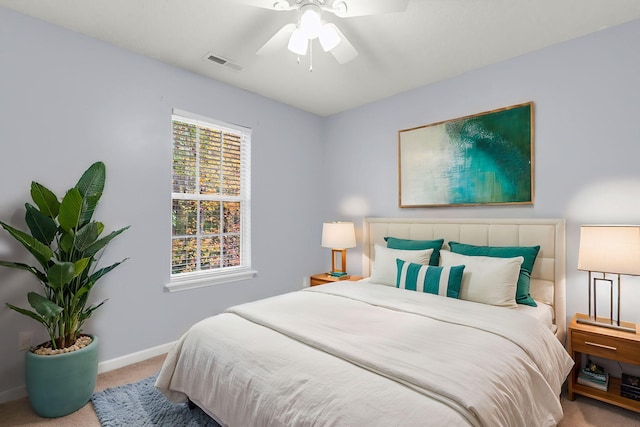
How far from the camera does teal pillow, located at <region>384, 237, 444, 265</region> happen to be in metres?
2.94

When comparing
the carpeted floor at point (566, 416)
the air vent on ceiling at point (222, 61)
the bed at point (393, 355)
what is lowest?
the carpeted floor at point (566, 416)

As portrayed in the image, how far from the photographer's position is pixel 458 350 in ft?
4.92

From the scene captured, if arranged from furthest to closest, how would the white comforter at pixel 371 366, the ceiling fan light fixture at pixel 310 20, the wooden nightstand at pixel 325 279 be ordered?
the wooden nightstand at pixel 325 279 < the ceiling fan light fixture at pixel 310 20 < the white comforter at pixel 371 366

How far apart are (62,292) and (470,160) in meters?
3.44

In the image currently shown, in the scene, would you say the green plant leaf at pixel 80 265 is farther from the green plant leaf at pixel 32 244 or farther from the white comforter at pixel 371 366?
the white comforter at pixel 371 366

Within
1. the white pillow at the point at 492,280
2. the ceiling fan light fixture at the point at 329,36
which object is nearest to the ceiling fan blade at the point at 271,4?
the ceiling fan light fixture at the point at 329,36

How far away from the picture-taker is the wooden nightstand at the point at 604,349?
1957mm

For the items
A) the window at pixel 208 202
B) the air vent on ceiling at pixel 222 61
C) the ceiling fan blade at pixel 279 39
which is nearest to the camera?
the ceiling fan blade at pixel 279 39

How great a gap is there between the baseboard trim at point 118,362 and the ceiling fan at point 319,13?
2.70 m

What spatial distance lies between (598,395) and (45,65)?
447 centimetres

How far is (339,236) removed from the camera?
364cm

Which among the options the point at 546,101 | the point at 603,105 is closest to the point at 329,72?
the point at 546,101

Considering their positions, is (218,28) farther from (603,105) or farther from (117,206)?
(603,105)

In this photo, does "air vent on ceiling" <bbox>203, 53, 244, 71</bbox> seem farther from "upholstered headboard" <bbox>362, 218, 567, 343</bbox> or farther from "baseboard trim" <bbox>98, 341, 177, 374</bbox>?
"baseboard trim" <bbox>98, 341, 177, 374</bbox>
